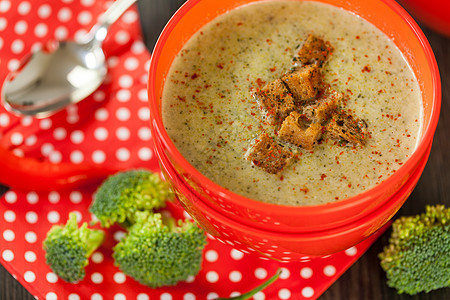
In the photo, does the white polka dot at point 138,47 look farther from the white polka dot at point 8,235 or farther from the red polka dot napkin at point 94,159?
the white polka dot at point 8,235

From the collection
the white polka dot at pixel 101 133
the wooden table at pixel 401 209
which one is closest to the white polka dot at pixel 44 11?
the wooden table at pixel 401 209

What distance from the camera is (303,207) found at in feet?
5.06

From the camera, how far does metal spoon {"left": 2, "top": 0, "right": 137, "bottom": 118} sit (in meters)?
2.32

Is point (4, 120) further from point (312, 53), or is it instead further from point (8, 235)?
point (312, 53)

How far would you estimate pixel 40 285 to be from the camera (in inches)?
80.1

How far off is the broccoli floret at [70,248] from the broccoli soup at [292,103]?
1.67 ft

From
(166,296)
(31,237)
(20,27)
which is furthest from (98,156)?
(20,27)

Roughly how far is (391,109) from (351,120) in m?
0.14

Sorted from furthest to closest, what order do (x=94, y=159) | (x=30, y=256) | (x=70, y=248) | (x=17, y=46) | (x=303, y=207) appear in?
(x=17, y=46) → (x=94, y=159) → (x=30, y=256) → (x=70, y=248) → (x=303, y=207)

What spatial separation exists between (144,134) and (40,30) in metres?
0.67

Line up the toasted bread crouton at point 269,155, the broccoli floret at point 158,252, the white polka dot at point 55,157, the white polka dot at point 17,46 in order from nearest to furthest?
the toasted bread crouton at point 269,155 → the broccoli floret at point 158,252 → the white polka dot at point 55,157 → the white polka dot at point 17,46

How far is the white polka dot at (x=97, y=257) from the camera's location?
2067 mm

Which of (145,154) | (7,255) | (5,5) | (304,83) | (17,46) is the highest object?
(304,83)

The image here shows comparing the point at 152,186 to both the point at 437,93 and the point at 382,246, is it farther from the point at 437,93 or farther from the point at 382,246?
the point at 437,93
